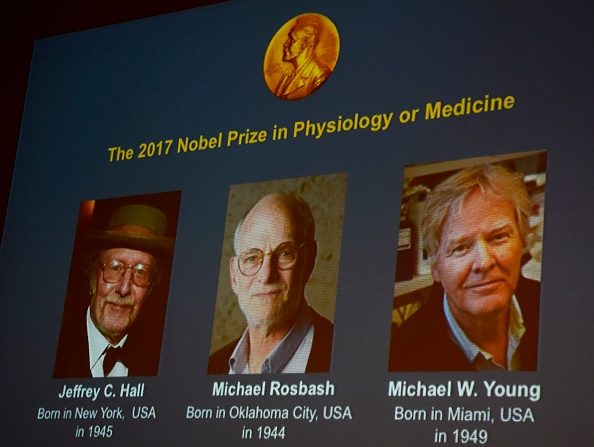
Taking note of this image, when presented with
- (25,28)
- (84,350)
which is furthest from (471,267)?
(25,28)

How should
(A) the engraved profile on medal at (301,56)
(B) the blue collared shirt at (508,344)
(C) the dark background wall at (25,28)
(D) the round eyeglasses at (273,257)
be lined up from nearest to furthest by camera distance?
(B) the blue collared shirt at (508,344) → (D) the round eyeglasses at (273,257) → (A) the engraved profile on medal at (301,56) → (C) the dark background wall at (25,28)

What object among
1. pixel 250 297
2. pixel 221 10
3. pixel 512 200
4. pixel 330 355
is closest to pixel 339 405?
pixel 330 355

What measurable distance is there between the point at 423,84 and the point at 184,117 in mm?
995

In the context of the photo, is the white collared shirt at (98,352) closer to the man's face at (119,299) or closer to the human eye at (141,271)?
the man's face at (119,299)

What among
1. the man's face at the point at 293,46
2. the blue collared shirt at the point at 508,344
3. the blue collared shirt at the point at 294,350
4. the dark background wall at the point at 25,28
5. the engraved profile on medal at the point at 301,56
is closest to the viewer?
the blue collared shirt at the point at 508,344

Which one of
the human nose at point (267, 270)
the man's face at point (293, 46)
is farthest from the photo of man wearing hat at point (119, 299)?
the man's face at point (293, 46)

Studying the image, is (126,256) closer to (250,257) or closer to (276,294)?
(250,257)

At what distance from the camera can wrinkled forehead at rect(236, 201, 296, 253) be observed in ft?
13.8

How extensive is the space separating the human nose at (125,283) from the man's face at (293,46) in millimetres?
956

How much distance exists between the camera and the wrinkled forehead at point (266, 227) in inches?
165

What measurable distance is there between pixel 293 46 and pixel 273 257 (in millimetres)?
800

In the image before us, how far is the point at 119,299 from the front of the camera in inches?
177

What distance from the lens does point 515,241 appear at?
12.2 feet

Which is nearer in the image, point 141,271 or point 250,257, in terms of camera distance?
point 250,257
